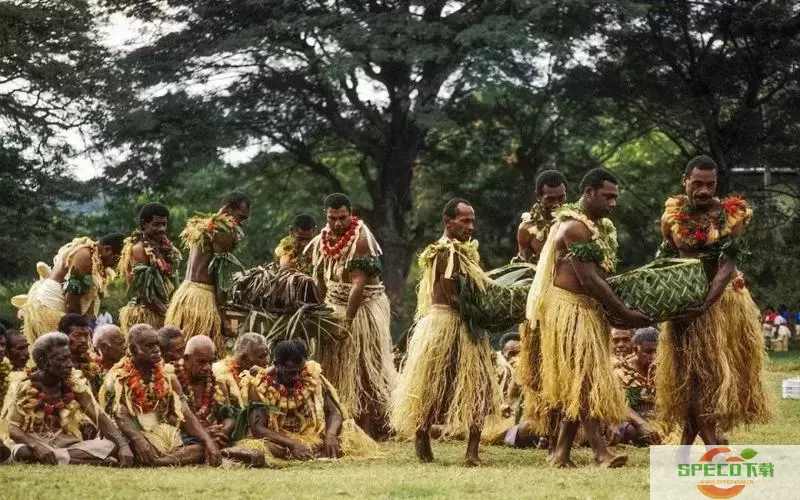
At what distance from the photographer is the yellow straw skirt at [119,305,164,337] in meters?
11.2

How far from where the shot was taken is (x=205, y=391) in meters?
9.34

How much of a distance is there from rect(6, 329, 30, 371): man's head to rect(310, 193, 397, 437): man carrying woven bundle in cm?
210

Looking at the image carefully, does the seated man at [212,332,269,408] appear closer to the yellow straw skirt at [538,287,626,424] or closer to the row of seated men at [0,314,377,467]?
the row of seated men at [0,314,377,467]

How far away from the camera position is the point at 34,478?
766 centimetres

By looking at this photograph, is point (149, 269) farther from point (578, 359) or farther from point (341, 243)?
point (578, 359)

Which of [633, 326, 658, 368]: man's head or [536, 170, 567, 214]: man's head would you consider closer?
[536, 170, 567, 214]: man's head

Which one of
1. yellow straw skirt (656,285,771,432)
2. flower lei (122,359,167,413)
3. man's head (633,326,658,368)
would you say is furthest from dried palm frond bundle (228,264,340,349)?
yellow straw skirt (656,285,771,432)

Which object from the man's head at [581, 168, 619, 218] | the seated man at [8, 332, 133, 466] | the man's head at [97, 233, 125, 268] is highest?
the man's head at [581, 168, 619, 218]

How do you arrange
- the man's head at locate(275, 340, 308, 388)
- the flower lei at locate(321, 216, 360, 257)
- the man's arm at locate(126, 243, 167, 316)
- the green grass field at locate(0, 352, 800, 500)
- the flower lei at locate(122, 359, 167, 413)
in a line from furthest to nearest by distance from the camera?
1. the man's arm at locate(126, 243, 167, 316)
2. the flower lei at locate(321, 216, 360, 257)
3. the man's head at locate(275, 340, 308, 388)
4. the flower lei at locate(122, 359, 167, 413)
5. the green grass field at locate(0, 352, 800, 500)

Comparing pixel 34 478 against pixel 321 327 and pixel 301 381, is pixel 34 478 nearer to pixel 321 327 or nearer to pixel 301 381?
pixel 301 381

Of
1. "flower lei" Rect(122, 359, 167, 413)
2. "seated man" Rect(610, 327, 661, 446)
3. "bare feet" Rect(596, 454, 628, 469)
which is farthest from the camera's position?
"seated man" Rect(610, 327, 661, 446)

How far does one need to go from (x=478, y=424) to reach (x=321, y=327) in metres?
2.08

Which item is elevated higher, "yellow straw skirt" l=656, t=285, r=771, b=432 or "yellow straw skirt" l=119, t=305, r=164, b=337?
"yellow straw skirt" l=119, t=305, r=164, b=337

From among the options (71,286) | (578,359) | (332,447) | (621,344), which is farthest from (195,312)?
(578,359)
